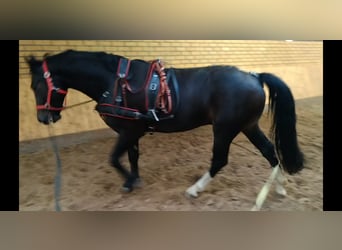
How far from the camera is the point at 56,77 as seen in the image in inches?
68.4

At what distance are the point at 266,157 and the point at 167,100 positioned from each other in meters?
0.51

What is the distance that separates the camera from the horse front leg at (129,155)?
5.75 ft

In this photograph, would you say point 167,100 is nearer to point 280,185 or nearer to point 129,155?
point 129,155

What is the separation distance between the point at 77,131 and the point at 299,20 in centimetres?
112

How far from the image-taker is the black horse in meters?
1.74

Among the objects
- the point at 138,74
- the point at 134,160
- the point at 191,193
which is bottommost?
the point at 191,193

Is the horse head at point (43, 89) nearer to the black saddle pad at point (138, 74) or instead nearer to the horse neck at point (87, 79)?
the horse neck at point (87, 79)

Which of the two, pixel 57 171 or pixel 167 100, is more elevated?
pixel 167 100

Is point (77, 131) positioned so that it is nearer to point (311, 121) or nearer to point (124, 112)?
point (124, 112)

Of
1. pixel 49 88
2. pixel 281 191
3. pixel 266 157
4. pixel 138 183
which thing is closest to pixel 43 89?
pixel 49 88

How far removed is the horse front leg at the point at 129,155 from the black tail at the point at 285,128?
0.63 metres

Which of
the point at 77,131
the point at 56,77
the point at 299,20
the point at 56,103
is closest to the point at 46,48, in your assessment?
the point at 56,77

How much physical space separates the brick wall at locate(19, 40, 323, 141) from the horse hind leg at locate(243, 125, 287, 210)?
0.24 meters

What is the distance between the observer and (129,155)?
5.79 ft
